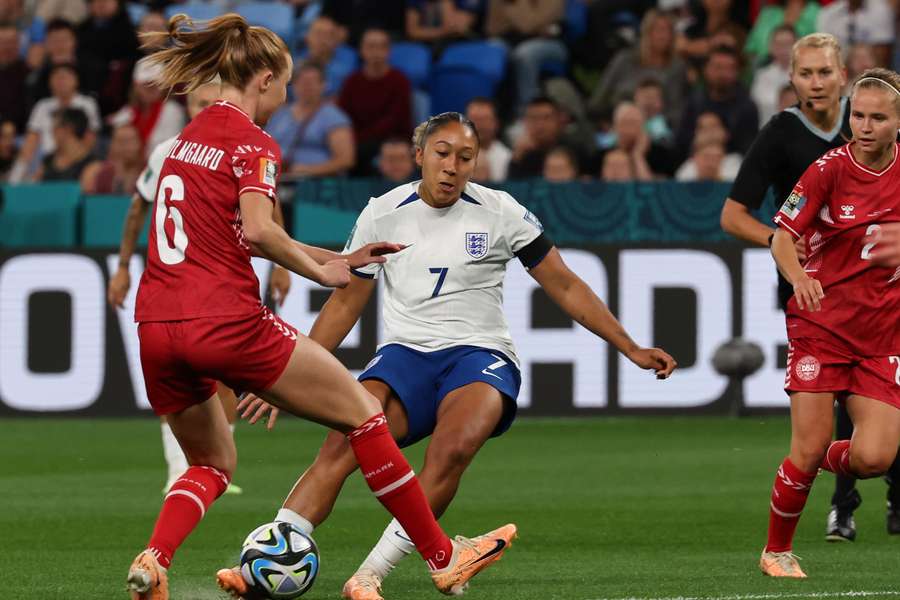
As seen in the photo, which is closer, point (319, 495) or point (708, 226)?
point (319, 495)

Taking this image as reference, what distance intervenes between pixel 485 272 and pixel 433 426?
0.66m

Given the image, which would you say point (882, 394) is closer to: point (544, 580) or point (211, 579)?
point (544, 580)

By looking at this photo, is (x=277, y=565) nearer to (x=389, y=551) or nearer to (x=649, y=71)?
(x=389, y=551)

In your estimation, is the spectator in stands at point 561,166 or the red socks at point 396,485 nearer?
the red socks at point 396,485

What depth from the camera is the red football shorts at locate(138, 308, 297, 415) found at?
5.96 metres

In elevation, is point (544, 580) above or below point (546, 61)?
below

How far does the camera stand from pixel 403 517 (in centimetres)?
634

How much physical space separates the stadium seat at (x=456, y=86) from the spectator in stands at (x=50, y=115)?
138 inches

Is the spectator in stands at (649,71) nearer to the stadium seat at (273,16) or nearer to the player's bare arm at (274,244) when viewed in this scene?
the stadium seat at (273,16)

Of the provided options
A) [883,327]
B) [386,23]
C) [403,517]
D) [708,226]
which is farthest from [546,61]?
[403,517]

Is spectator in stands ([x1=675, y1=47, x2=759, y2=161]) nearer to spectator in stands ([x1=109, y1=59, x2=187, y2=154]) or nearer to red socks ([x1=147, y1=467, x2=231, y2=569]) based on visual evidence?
spectator in stands ([x1=109, y1=59, x2=187, y2=154])

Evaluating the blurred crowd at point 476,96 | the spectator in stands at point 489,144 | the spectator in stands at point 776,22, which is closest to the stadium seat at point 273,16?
the blurred crowd at point 476,96

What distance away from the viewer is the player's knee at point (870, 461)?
714 cm

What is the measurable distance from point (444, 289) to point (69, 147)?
10.7m
